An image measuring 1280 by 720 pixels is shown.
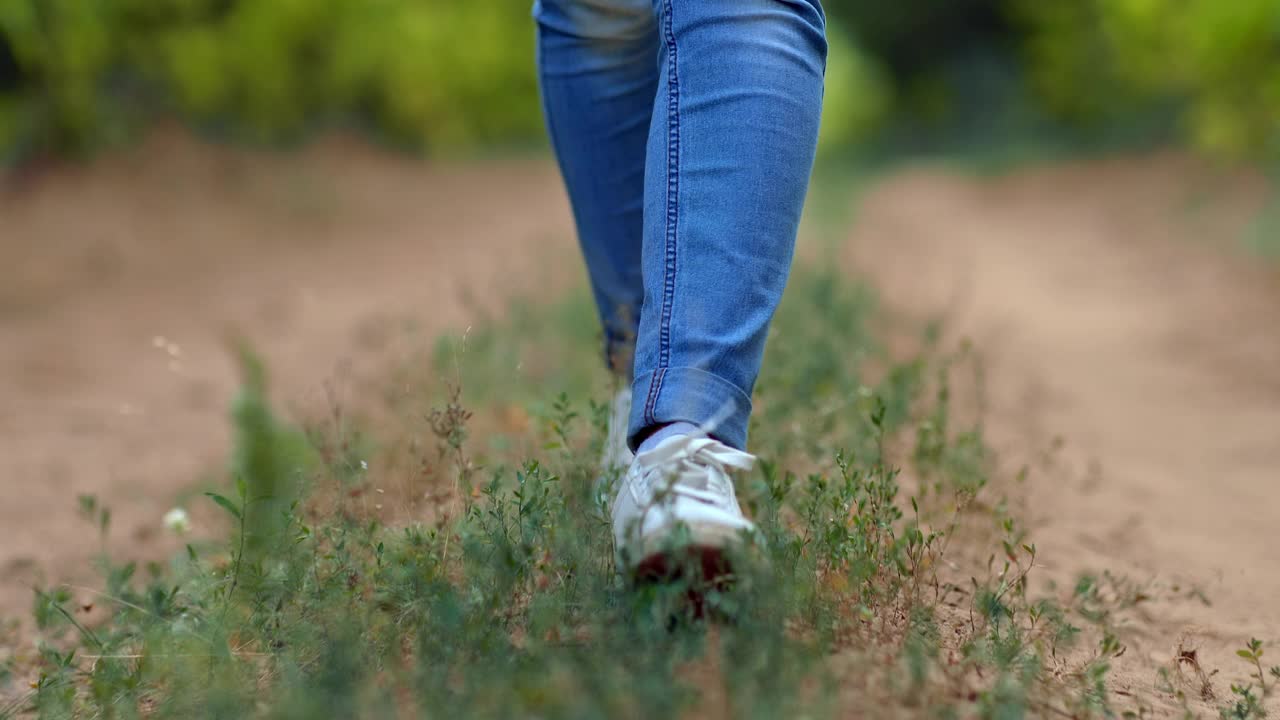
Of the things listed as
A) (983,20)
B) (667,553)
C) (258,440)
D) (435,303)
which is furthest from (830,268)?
(983,20)

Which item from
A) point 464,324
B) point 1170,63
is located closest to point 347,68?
point 464,324

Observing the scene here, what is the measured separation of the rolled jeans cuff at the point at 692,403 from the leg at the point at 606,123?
17.3 inches

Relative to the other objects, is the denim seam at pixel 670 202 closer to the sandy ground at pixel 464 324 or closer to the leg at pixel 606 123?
the leg at pixel 606 123

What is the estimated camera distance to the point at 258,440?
7.59 feet

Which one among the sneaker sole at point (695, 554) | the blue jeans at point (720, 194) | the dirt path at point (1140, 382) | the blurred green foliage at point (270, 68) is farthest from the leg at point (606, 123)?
the blurred green foliage at point (270, 68)

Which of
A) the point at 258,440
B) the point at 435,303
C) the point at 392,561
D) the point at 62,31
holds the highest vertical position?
the point at 392,561

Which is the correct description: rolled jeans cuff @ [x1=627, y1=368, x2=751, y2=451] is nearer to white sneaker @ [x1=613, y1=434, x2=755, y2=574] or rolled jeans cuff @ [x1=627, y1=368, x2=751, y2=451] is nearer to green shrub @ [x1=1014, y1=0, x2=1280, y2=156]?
white sneaker @ [x1=613, y1=434, x2=755, y2=574]

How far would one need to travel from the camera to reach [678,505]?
127 cm

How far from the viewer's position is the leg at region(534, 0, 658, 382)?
1.72m

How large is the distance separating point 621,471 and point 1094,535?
1.30 meters

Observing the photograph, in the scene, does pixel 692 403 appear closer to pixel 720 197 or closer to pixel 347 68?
pixel 720 197

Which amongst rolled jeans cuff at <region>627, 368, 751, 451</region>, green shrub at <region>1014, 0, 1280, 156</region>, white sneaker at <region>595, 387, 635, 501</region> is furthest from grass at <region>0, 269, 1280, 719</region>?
green shrub at <region>1014, 0, 1280, 156</region>

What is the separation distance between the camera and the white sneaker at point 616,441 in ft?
4.94

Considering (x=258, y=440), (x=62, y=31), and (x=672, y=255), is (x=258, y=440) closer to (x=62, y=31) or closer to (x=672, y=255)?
(x=672, y=255)
